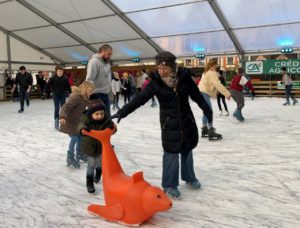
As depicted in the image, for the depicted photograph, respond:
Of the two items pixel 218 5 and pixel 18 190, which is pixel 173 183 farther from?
pixel 218 5

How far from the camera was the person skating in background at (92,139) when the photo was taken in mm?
2975

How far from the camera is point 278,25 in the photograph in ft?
47.4

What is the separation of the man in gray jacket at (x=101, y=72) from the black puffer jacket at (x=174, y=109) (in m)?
1.80

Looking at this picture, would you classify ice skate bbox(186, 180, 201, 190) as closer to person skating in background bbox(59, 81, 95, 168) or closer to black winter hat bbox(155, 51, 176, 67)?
black winter hat bbox(155, 51, 176, 67)

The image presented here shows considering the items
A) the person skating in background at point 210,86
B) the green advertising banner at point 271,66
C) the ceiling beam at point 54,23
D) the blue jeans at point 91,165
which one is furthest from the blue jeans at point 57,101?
the green advertising banner at point 271,66

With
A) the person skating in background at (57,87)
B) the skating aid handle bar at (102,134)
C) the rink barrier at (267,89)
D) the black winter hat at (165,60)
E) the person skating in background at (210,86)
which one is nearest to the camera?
the skating aid handle bar at (102,134)

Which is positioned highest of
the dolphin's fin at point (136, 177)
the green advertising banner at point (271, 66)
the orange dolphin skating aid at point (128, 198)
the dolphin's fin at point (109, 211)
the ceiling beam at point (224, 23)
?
the ceiling beam at point (224, 23)

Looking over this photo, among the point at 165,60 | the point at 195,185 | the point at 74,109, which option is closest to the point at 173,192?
the point at 195,185

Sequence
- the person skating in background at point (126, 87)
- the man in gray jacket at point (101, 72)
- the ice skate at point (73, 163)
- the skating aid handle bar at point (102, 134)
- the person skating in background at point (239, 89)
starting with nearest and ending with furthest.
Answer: the skating aid handle bar at point (102, 134)
the ice skate at point (73, 163)
the man in gray jacket at point (101, 72)
the person skating in background at point (239, 89)
the person skating in background at point (126, 87)

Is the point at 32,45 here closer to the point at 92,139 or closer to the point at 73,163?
the point at 73,163

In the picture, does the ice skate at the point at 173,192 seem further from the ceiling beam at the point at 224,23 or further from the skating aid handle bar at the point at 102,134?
the ceiling beam at the point at 224,23

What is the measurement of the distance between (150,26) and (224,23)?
3.42m

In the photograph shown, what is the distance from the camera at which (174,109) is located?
2.96 meters

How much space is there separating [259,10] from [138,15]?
5038 mm
